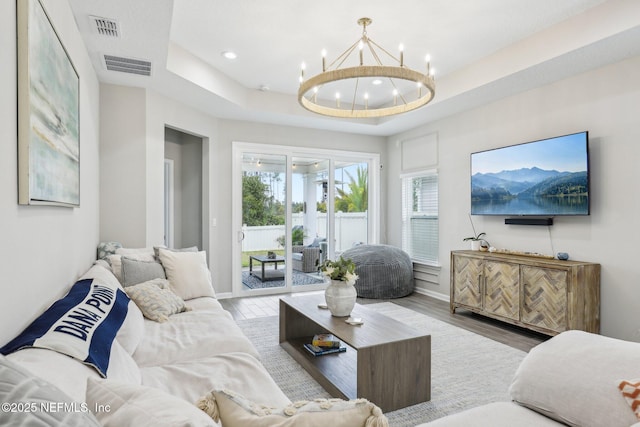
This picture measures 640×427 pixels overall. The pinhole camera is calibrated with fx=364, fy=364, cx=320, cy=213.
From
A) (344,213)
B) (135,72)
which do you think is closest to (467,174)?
(344,213)

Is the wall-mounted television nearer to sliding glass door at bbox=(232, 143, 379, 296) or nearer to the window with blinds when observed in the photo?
the window with blinds

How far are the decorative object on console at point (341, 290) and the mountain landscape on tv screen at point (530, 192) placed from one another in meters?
2.39

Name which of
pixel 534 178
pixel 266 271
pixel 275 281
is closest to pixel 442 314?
pixel 534 178

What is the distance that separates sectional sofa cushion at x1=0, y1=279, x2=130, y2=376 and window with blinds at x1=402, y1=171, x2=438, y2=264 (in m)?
4.60

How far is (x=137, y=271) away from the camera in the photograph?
9.91 feet

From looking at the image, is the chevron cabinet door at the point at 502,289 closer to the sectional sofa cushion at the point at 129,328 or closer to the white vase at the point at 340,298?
the white vase at the point at 340,298

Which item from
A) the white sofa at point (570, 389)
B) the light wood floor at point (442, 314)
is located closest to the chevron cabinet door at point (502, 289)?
the light wood floor at point (442, 314)

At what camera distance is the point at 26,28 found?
1.47m

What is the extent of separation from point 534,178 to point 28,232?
4.35m

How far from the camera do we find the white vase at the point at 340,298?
2834mm

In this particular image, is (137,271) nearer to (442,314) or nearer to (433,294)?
(442,314)

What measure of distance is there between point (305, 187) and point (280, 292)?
68.9 inches

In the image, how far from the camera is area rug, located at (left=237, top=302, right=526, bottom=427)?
2.35 metres

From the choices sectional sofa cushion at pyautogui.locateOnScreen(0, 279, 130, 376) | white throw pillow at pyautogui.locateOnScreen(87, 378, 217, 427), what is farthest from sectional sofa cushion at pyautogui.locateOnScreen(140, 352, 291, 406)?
white throw pillow at pyautogui.locateOnScreen(87, 378, 217, 427)
